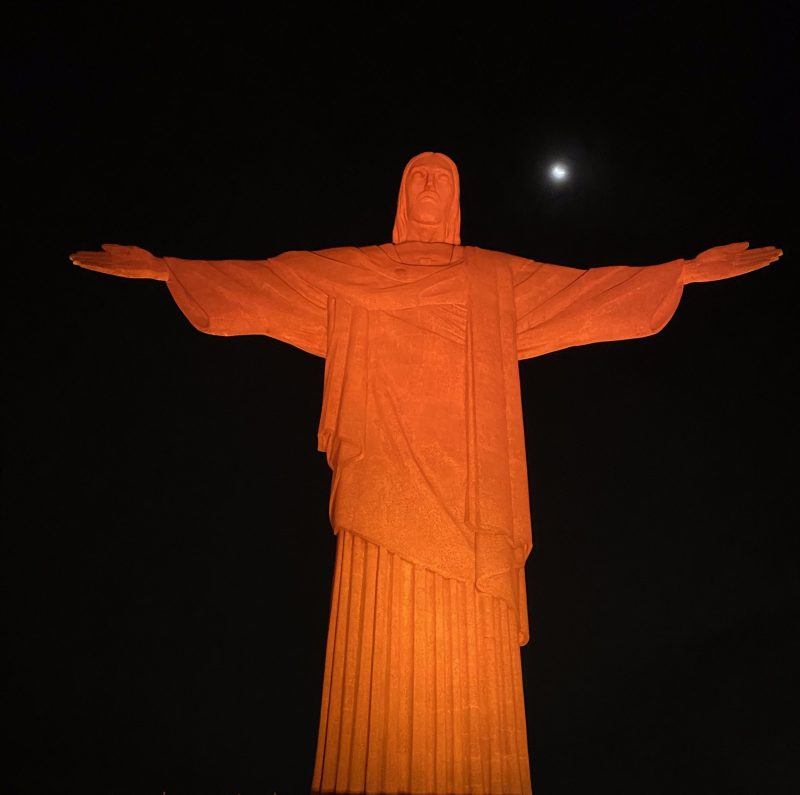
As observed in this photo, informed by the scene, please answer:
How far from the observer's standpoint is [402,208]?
888cm

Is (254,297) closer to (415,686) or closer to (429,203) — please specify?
(429,203)

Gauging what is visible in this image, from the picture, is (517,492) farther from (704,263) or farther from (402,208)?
(402,208)

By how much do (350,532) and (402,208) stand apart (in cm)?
335

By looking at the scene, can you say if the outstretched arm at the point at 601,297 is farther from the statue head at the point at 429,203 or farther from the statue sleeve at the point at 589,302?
the statue head at the point at 429,203

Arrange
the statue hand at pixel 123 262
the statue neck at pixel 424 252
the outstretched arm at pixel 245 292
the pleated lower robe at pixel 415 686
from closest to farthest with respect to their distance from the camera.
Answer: the pleated lower robe at pixel 415 686, the statue hand at pixel 123 262, the outstretched arm at pixel 245 292, the statue neck at pixel 424 252

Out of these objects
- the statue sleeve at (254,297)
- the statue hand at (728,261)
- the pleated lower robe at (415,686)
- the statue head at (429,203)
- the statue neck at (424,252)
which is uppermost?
the statue head at (429,203)

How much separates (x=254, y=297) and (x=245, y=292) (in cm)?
8

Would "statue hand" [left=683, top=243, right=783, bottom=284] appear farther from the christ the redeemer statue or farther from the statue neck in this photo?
the statue neck

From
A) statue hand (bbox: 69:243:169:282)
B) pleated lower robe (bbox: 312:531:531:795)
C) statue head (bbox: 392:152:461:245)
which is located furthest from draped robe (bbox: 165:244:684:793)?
statue head (bbox: 392:152:461:245)

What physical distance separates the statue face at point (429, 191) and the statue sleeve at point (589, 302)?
951 mm

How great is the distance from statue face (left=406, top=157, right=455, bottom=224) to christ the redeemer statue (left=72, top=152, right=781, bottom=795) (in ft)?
0.04

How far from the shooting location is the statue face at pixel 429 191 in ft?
28.5

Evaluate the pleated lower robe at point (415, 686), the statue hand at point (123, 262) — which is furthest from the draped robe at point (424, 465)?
the statue hand at point (123, 262)

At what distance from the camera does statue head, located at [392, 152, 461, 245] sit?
8664 mm
